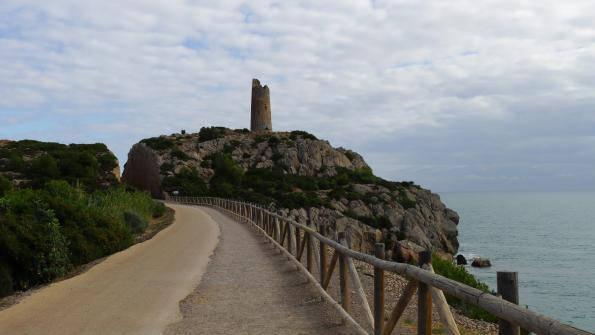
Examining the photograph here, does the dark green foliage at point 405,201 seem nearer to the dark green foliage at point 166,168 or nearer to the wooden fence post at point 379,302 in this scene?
the dark green foliage at point 166,168

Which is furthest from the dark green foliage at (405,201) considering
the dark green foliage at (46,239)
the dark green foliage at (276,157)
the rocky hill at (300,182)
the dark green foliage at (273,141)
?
the dark green foliage at (46,239)

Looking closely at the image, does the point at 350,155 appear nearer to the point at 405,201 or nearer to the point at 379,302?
the point at 405,201

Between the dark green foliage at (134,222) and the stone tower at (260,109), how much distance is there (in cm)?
7419

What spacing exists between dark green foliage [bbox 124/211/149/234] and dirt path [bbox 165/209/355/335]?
38.0ft

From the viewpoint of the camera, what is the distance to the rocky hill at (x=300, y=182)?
188 ft

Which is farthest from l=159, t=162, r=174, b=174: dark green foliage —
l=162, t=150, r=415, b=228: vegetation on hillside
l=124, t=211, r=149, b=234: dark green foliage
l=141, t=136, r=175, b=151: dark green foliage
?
l=124, t=211, r=149, b=234: dark green foliage

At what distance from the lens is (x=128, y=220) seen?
26594mm

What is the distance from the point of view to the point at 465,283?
18.5 metres

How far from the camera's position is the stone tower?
10006cm

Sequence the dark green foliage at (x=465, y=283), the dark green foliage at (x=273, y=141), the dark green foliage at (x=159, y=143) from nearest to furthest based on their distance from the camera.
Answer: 1. the dark green foliage at (x=465, y=283)
2. the dark green foliage at (x=273, y=141)
3. the dark green foliage at (x=159, y=143)

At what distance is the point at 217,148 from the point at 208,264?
271 ft

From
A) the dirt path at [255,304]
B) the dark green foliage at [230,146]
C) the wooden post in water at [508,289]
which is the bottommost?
the dirt path at [255,304]

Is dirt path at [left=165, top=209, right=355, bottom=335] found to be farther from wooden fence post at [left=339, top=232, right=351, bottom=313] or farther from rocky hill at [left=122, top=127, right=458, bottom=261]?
rocky hill at [left=122, top=127, right=458, bottom=261]

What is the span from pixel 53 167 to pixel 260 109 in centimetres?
4754
